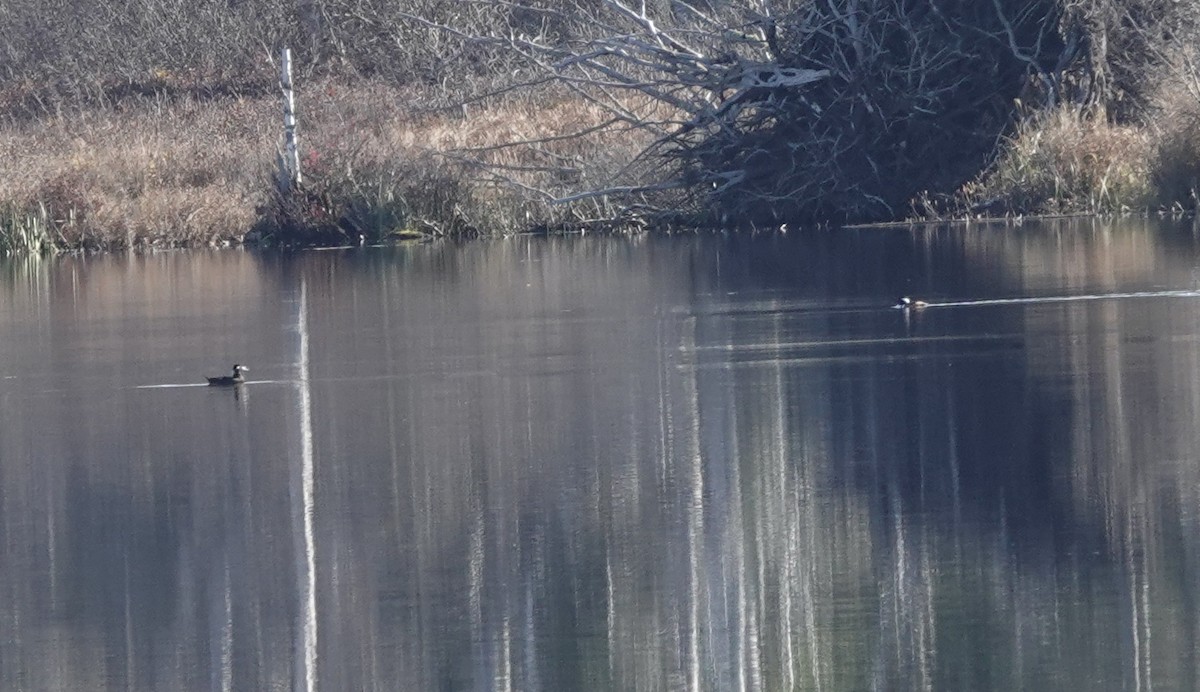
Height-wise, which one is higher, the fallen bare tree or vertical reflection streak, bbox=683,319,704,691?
the fallen bare tree

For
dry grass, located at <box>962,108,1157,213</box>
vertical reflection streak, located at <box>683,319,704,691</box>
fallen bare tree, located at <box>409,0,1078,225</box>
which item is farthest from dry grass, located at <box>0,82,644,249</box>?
vertical reflection streak, located at <box>683,319,704,691</box>

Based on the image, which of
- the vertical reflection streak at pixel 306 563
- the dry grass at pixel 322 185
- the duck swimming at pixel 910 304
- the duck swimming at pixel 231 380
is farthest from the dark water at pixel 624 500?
the dry grass at pixel 322 185

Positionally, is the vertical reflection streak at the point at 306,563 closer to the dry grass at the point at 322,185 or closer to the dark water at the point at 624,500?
the dark water at the point at 624,500

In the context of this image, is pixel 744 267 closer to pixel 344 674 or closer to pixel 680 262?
pixel 680 262

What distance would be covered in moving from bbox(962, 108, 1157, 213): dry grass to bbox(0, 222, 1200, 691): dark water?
11.3 metres

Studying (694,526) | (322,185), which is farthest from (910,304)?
(322,185)

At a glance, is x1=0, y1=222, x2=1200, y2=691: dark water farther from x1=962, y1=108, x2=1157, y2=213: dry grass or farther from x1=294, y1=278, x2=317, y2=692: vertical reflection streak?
x1=962, y1=108, x2=1157, y2=213: dry grass

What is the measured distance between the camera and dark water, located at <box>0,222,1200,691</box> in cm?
668

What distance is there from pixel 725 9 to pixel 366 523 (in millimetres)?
24709

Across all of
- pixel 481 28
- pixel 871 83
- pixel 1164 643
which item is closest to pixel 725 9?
pixel 871 83

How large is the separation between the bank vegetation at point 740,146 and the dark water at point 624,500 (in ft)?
38.0

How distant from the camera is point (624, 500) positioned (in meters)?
8.91

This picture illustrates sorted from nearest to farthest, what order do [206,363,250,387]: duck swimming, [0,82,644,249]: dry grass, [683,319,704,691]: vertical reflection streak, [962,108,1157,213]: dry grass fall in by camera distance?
1. [683,319,704,691]: vertical reflection streak
2. [206,363,250,387]: duck swimming
3. [962,108,1157,213]: dry grass
4. [0,82,644,249]: dry grass

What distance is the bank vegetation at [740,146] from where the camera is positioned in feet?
95.2
